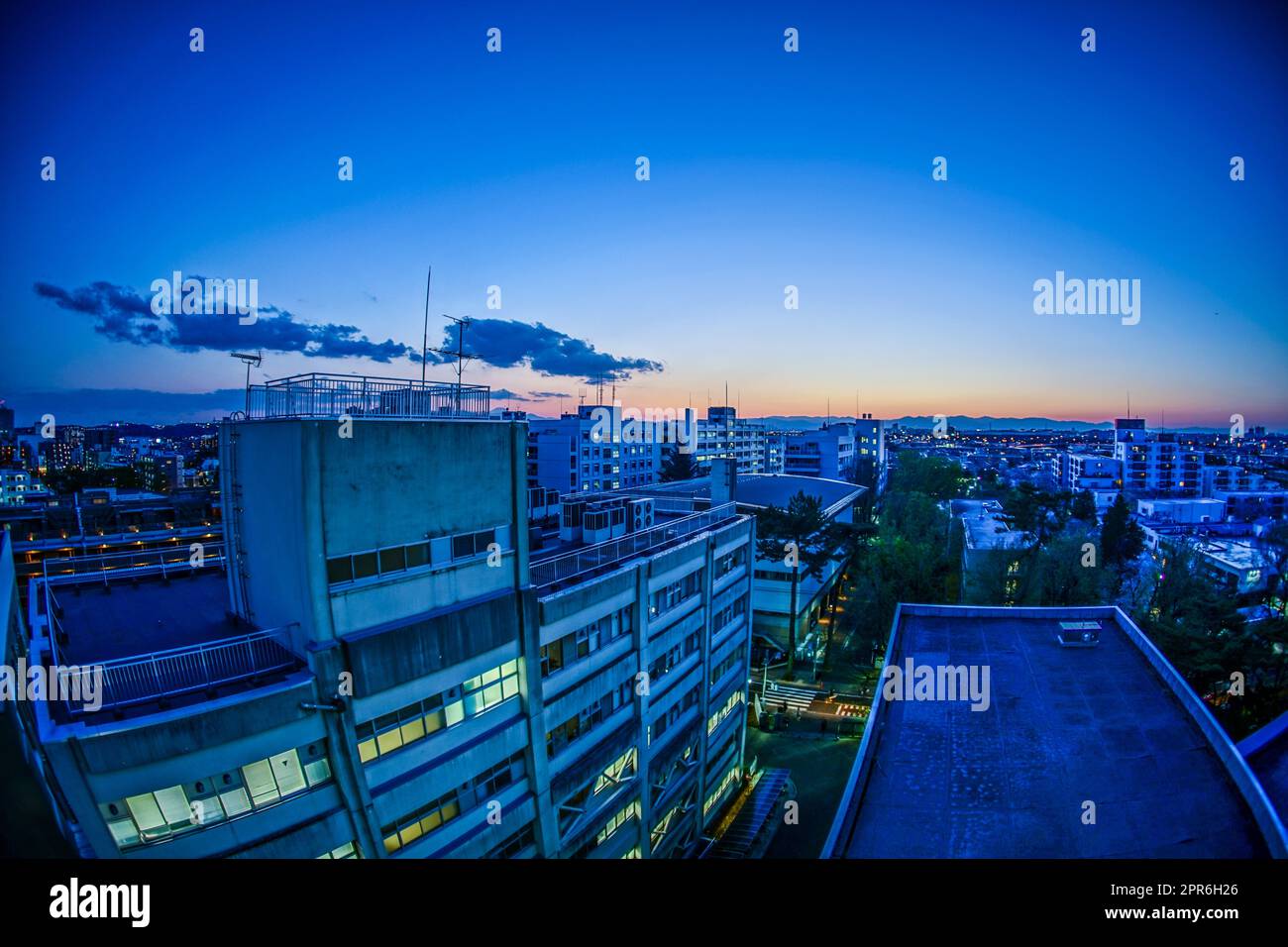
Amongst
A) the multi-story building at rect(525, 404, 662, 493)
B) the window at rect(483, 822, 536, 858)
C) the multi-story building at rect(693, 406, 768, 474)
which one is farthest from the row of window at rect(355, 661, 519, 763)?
the multi-story building at rect(693, 406, 768, 474)

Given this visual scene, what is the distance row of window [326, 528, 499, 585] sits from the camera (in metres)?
5.46

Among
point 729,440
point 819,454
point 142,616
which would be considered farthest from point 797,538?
point 819,454

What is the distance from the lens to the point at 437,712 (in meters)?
6.23

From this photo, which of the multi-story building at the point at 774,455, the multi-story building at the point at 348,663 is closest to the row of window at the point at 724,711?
the multi-story building at the point at 348,663

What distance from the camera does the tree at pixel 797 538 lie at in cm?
1930

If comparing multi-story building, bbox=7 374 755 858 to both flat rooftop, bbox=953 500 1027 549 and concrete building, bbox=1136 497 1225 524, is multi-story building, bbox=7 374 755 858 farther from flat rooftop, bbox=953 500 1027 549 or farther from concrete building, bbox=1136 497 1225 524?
concrete building, bbox=1136 497 1225 524

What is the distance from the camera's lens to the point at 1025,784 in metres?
6.50

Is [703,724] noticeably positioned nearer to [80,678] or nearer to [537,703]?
[537,703]

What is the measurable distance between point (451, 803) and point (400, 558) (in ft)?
10.4

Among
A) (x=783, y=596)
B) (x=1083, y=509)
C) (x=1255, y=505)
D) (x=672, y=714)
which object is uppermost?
(x=1083, y=509)

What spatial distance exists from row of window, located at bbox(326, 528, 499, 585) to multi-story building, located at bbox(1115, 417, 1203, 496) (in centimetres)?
6769

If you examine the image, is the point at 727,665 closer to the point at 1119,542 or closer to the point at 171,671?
the point at 171,671
